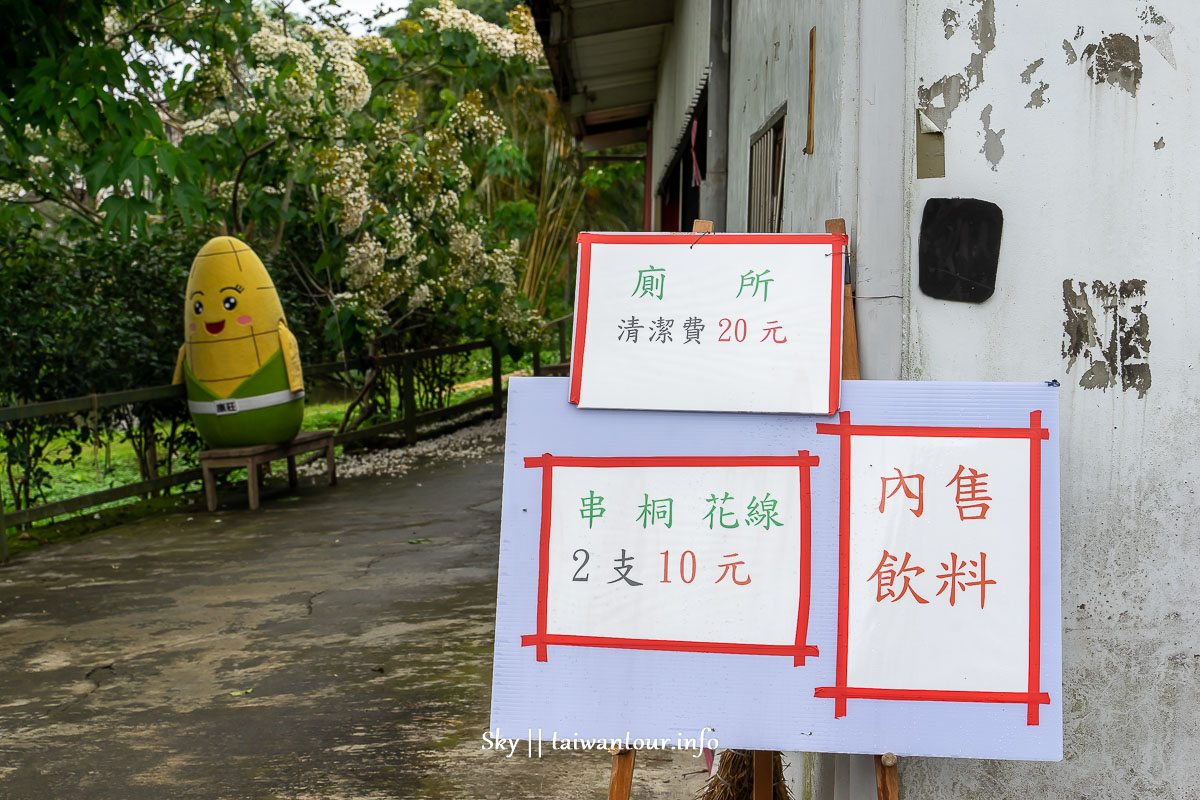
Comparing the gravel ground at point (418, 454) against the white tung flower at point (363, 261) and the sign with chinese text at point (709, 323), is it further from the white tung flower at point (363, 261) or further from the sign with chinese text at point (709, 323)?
the sign with chinese text at point (709, 323)

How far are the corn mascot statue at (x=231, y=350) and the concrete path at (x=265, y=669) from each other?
79 centimetres

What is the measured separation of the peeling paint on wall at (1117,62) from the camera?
8.30 feet

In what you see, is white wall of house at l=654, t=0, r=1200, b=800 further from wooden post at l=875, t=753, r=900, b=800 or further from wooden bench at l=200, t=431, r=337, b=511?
wooden bench at l=200, t=431, r=337, b=511

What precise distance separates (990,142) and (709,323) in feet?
2.50

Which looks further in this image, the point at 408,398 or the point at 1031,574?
the point at 408,398

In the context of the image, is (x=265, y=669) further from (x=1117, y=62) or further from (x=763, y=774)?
(x=1117, y=62)

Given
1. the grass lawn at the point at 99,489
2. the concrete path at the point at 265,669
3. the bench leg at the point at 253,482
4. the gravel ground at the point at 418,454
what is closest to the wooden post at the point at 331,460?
the gravel ground at the point at 418,454

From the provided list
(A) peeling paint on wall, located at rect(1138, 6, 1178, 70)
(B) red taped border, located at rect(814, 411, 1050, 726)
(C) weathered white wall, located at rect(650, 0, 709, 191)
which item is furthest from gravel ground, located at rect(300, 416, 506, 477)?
(A) peeling paint on wall, located at rect(1138, 6, 1178, 70)

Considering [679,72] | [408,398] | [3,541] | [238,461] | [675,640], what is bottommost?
[3,541]

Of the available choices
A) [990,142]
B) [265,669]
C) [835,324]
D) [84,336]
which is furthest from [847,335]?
[84,336]

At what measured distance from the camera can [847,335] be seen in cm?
253

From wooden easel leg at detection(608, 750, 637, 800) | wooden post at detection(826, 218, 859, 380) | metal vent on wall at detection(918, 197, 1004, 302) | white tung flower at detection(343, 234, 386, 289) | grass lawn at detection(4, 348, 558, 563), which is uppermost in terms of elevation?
white tung flower at detection(343, 234, 386, 289)

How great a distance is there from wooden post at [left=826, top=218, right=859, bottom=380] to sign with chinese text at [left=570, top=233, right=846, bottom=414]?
0.08 m

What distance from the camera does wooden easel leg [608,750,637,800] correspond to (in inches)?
94.0
